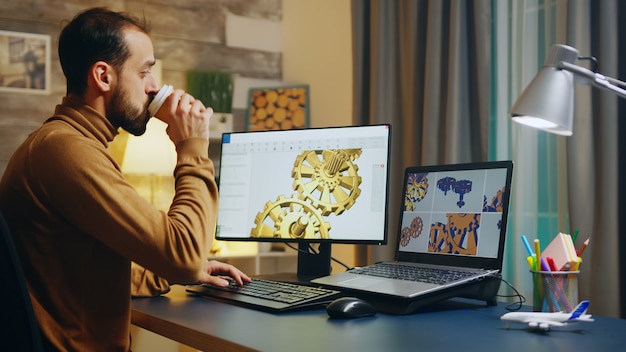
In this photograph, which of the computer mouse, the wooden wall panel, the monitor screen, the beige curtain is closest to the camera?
the computer mouse

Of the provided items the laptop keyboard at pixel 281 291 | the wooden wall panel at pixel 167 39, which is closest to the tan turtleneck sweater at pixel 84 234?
the laptop keyboard at pixel 281 291

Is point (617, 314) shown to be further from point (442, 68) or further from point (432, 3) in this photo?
point (432, 3)

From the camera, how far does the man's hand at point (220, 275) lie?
5.65ft

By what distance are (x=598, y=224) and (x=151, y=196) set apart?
207 cm

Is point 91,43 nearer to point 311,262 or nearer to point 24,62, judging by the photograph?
point 311,262

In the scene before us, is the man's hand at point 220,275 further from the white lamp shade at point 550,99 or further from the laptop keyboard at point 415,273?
the white lamp shade at point 550,99

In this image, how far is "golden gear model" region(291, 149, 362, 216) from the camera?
1853 millimetres

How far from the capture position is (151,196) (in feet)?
11.4

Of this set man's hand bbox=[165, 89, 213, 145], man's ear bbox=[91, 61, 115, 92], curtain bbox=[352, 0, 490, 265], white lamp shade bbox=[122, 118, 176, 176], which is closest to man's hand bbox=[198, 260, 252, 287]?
man's hand bbox=[165, 89, 213, 145]

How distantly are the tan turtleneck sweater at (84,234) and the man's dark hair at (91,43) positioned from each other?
0.13 meters

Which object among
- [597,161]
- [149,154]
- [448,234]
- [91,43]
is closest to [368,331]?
[448,234]

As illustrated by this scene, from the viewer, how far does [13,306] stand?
113 cm

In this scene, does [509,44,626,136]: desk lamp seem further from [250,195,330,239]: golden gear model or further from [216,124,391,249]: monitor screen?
[250,195,330,239]: golden gear model

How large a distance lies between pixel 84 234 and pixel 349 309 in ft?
1.68
